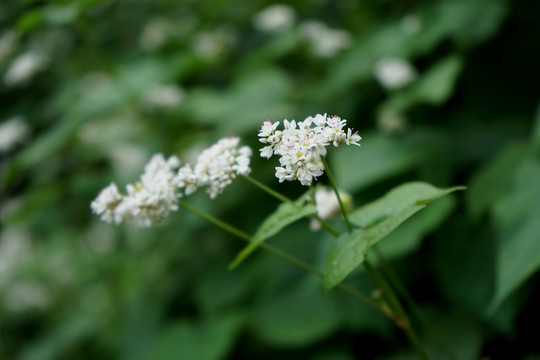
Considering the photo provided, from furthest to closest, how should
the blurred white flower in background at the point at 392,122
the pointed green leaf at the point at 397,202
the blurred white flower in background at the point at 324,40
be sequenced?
the blurred white flower in background at the point at 324,40
the blurred white flower in background at the point at 392,122
the pointed green leaf at the point at 397,202

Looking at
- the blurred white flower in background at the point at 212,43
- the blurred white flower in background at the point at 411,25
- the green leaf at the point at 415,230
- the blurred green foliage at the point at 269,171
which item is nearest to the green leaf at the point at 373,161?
the blurred green foliage at the point at 269,171

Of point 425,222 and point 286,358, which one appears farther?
point 286,358

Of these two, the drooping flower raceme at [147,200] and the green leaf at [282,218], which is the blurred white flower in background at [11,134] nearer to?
the drooping flower raceme at [147,200]

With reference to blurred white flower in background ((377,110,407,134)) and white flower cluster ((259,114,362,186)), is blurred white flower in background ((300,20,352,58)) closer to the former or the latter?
blurred white flower in background ((377,110,407,134))

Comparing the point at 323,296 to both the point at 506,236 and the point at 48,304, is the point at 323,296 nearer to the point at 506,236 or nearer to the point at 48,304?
the point at 506,236

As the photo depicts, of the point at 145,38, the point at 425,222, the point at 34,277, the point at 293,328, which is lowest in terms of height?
the point at 293,328

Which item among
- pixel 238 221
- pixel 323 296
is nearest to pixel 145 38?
pixel 238 221

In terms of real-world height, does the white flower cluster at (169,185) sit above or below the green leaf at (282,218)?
above
